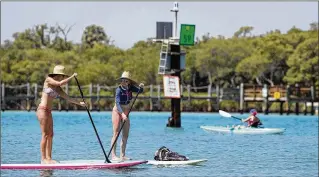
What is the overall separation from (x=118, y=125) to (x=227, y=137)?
12.5 m

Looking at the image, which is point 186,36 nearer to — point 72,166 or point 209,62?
point 72,166

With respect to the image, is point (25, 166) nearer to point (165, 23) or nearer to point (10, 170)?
A: point (10, 170)

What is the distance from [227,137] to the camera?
30.2 meters

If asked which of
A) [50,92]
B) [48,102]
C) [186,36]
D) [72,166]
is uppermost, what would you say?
[186,36]

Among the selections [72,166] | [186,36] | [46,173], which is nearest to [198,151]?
[72,166]

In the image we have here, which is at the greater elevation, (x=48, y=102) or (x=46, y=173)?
(x=48, y=102)

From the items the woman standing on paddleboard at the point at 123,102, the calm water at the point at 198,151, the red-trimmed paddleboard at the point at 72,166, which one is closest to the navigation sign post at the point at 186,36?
the calm water at the point at 198,151

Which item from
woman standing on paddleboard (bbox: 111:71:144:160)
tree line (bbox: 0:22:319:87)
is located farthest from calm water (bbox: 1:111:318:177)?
tree line (bbox: 0:22:319:87)

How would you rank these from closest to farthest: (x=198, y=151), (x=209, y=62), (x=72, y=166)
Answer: (x=72, y=166)
(x=198, y=151)
(x=209, y=62)

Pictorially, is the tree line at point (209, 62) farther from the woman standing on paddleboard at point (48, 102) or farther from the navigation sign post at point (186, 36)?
the woman standing on paddleboard at point (48, 102)

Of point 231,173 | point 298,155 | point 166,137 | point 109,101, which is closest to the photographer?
point 231,173

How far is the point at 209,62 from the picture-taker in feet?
251

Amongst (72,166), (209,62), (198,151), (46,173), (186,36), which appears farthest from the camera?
(209,62)

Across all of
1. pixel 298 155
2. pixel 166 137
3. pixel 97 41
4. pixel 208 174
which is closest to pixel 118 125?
pixel 208 174
